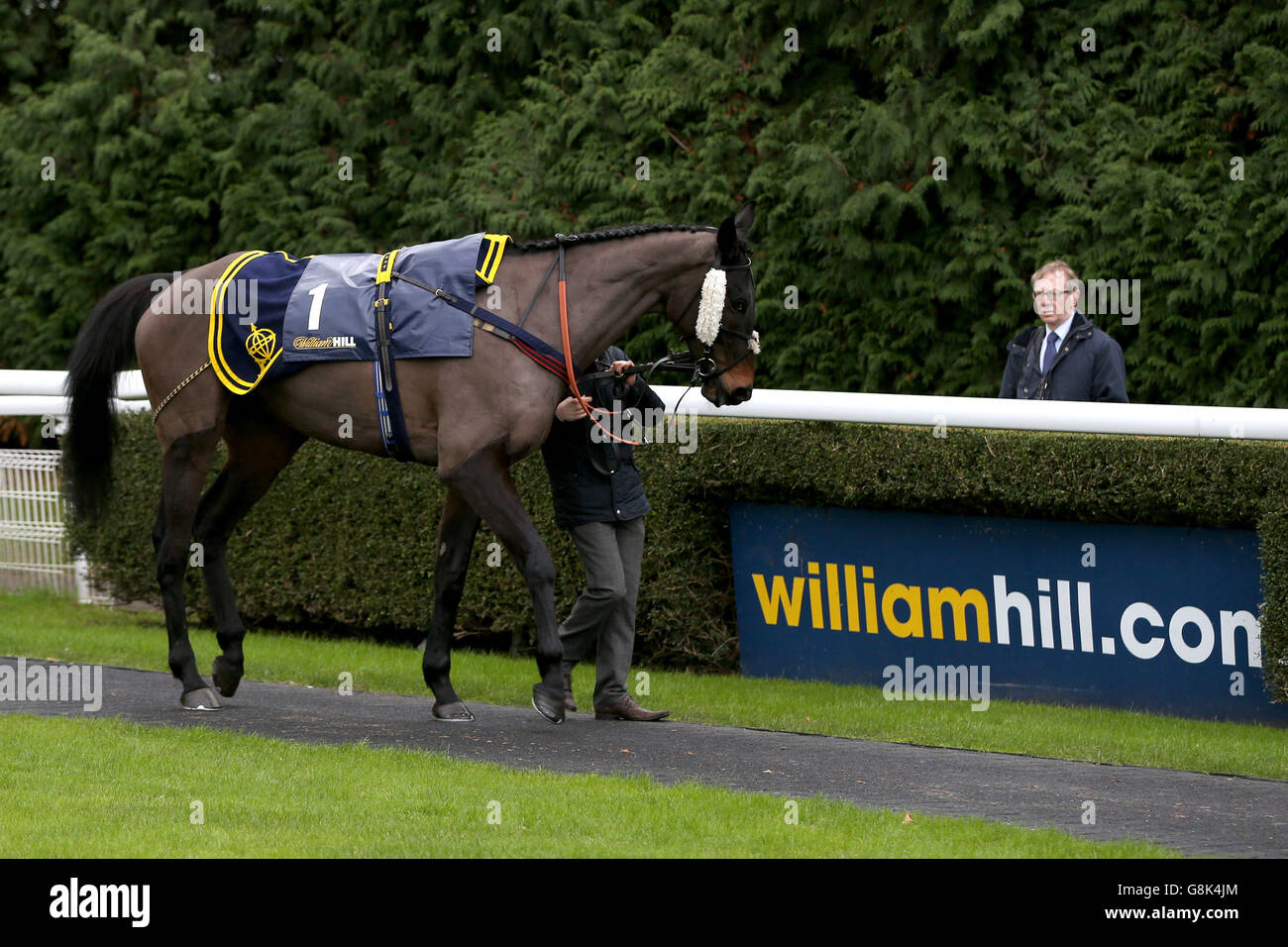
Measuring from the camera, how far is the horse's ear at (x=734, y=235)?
6.46m

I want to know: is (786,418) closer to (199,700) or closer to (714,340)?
(714,340)

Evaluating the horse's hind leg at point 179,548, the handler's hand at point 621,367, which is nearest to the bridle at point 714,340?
the handler's hand at point 621,367

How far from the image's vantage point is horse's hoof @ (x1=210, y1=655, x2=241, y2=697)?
7.22m

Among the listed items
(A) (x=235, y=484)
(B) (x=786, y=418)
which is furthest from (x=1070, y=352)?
(A) (x=235, y=484)

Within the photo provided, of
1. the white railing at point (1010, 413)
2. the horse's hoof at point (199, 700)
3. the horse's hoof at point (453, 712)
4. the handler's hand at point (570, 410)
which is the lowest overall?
the horse's hoof at point (453, 712)

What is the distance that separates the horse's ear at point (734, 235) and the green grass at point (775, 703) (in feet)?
6.41

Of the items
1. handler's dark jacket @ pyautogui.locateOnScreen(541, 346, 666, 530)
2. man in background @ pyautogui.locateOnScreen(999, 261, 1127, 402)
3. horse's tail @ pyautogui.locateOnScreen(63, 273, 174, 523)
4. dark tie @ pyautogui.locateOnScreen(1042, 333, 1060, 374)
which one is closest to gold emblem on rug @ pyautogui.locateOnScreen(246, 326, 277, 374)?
horse's tail @ pyautogui.locateOnScreen(63, 273, 174, 523)

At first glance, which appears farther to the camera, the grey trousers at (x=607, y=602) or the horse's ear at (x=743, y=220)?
the grey trousers at (x=607, y=602)

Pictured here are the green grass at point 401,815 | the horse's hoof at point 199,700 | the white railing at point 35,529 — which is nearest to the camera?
the green grass at point 401,815

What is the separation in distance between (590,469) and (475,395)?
0.73 metres

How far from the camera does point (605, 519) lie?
6.98m

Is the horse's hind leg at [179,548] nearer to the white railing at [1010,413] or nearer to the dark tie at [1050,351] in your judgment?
the white railing at [1010,413]

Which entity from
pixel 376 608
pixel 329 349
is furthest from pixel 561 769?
pixel 376 608

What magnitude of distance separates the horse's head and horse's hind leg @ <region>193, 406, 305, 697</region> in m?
1.99
